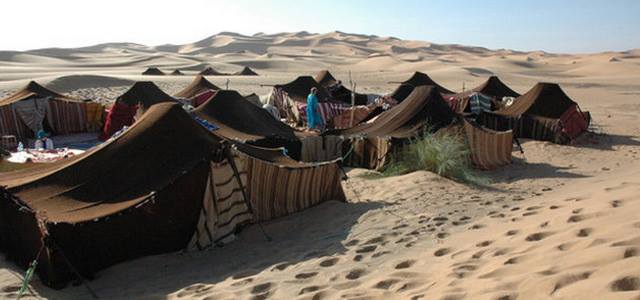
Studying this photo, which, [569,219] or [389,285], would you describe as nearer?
[389,285]

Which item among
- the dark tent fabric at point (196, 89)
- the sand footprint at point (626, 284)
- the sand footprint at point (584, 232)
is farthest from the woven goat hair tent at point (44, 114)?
the sand footprint at point (626, 284)

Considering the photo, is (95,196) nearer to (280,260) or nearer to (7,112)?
(280,260)

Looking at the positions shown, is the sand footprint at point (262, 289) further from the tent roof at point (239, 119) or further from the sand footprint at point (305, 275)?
the tent roof at point (239, 119)

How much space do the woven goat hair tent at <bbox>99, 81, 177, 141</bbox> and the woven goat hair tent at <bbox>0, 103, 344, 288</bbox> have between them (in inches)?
321

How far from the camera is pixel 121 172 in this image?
21.4ft

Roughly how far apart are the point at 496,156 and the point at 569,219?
6.14 m

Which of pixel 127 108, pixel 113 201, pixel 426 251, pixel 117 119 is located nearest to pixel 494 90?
pixel 127 108

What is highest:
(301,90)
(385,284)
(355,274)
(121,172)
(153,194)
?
(301,90)

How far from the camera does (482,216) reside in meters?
6.57

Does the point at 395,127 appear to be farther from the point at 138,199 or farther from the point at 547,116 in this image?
the point at 138,199

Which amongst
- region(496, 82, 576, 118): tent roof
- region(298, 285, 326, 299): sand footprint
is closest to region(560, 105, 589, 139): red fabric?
region(496, 82, 576, 118): tent roof

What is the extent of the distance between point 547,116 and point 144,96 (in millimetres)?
10385

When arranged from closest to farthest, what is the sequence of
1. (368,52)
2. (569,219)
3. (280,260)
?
1. (569,219)
2. (280,260)
3. (368,52)

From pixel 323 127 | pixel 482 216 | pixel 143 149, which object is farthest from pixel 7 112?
pixel 482 216
